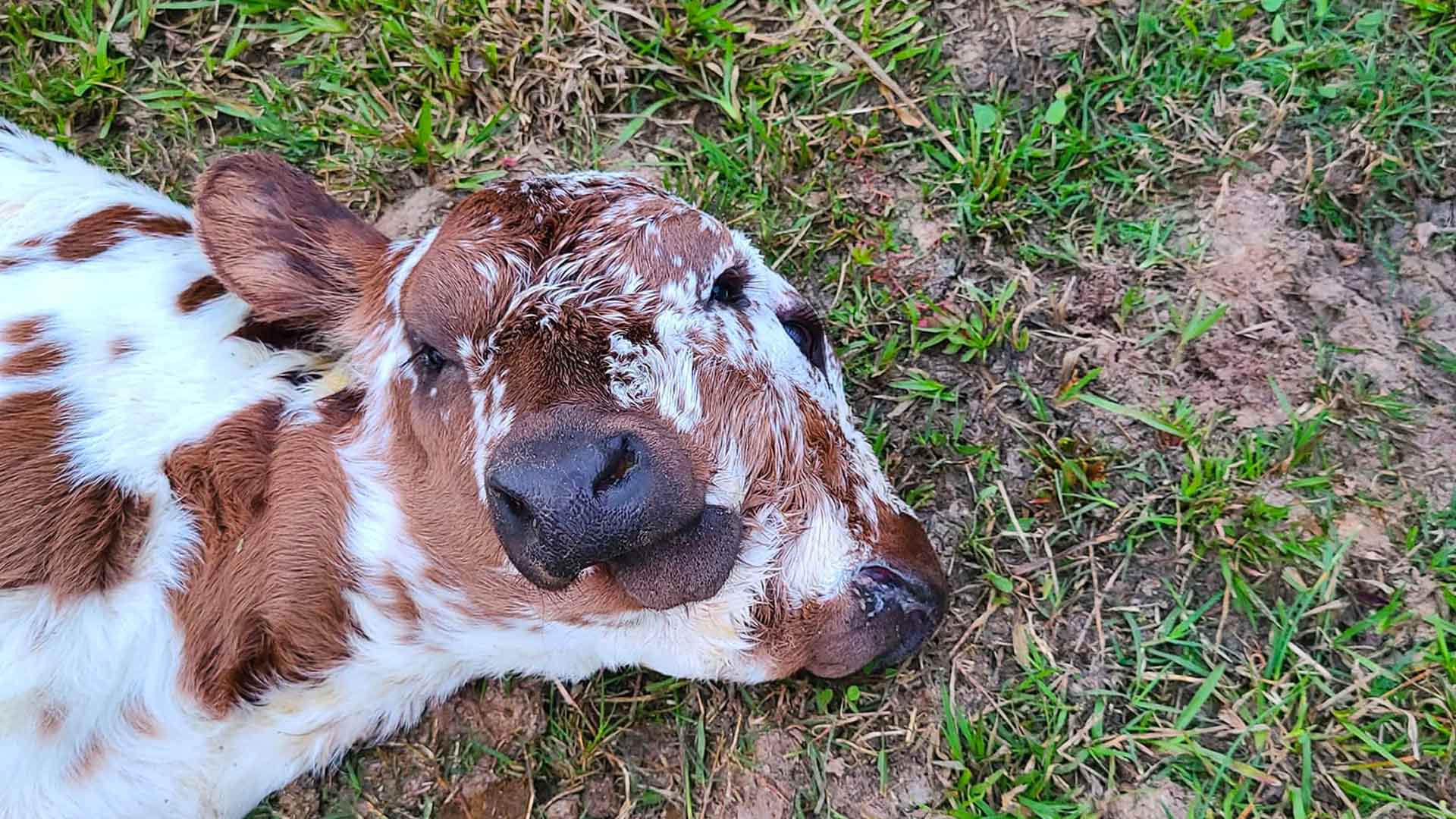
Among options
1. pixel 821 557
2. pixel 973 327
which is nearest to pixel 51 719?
pixel 821 557

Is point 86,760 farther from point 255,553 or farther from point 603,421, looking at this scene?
point 603,421

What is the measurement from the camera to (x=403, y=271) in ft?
9.41

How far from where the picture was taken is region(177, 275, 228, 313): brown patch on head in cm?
302

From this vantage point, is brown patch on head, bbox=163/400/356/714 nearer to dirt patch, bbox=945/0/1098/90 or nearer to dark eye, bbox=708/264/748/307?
dark eye, bbox=708/264/748/307

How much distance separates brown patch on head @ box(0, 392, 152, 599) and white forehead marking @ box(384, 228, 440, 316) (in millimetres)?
772

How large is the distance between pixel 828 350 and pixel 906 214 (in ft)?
3.15

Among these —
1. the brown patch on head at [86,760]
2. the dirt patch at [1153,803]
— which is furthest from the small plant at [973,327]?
the brown patch on head at [86,760]

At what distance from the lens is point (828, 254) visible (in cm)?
383

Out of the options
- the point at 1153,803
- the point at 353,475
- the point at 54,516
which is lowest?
the point at 1153,803

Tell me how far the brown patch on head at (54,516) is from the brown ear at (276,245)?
55 centimetres

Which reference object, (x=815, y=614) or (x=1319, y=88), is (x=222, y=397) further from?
(x=1319, y=88)

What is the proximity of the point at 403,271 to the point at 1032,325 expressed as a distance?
2.00 metres

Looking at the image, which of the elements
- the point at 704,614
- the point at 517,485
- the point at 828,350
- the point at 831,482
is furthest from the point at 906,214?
the point at 517,485

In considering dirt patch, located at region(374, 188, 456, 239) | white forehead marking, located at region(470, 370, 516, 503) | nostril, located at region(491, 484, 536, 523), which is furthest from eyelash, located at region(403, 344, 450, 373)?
dirt patch, located at region(374, 188, 456, 239)
